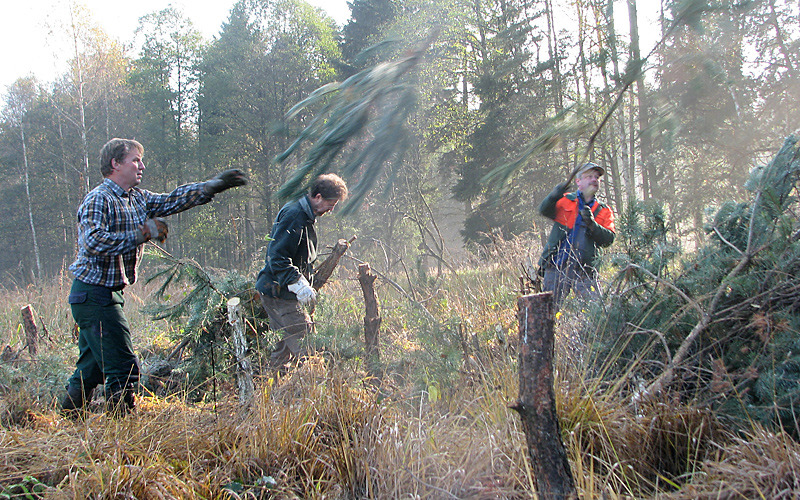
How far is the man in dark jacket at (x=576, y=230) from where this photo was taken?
3883mm

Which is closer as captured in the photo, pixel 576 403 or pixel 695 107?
pixel 695 107

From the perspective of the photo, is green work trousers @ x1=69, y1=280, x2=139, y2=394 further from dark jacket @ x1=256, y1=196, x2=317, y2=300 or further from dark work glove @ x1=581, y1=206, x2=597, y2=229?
dark work glove @ x1=581, y1=206, x2=597, y2=229

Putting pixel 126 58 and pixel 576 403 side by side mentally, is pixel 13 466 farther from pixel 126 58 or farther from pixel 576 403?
pixel 126 58

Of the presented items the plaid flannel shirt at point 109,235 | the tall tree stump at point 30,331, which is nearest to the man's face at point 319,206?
the plaid flannel shirt at point 109,235

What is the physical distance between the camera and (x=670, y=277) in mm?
2980

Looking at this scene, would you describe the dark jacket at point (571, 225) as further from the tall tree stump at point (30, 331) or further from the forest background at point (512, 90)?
the tall tree stump at point (30, 331)

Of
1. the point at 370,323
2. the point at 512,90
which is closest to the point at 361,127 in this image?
the point at 370,323

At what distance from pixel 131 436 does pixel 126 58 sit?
2451cm

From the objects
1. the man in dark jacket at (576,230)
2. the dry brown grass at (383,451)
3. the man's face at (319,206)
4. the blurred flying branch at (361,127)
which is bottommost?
the dry brown grass at (383,451)

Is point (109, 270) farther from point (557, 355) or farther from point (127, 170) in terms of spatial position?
point (557, 355)

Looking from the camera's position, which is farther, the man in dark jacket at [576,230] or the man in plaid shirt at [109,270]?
the man in dark jacket at [576,230]

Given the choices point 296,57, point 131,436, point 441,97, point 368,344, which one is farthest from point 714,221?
point 296,57

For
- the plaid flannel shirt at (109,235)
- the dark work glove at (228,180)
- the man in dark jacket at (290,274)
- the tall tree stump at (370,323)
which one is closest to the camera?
the plaid flannel shirt at (109,235)

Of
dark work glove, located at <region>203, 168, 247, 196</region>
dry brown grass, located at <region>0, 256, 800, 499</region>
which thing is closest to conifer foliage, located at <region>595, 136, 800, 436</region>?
dry brown grass, located at <region>0, 256, 800, 499</region>
